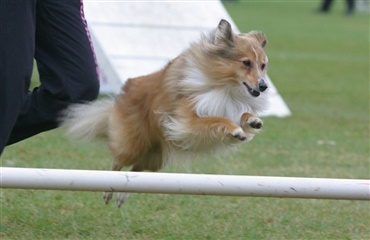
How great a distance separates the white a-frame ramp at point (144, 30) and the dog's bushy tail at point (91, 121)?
13.7ft

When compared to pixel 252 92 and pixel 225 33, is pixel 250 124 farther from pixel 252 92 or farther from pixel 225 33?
pixel 225 33

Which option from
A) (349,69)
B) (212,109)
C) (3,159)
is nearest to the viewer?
(212,109)

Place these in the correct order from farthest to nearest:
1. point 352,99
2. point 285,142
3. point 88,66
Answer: point 352,99
point 285,142
point 88,66

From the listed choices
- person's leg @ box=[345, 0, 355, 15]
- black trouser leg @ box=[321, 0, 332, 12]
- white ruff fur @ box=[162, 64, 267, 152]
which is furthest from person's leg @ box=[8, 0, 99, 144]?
person's leg @ box=[345, 0, 355, 15]

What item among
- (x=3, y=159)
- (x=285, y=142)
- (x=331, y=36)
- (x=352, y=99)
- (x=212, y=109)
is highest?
(x=212, y=109)

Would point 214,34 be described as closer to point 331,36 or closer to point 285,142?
point 285,142

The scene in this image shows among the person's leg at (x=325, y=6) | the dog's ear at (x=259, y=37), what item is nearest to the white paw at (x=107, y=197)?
the dog's ear at (x=259, y=37)

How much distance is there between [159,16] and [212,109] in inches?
211

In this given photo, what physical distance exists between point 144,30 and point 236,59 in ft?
17.6

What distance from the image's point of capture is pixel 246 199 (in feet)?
20.2

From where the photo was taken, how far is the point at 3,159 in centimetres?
728

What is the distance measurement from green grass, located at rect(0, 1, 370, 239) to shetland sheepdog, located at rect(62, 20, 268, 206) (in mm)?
427

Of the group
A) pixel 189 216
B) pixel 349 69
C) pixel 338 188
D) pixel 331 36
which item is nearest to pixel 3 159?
pixel 189 216

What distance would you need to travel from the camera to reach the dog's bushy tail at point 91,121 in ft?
18.2
